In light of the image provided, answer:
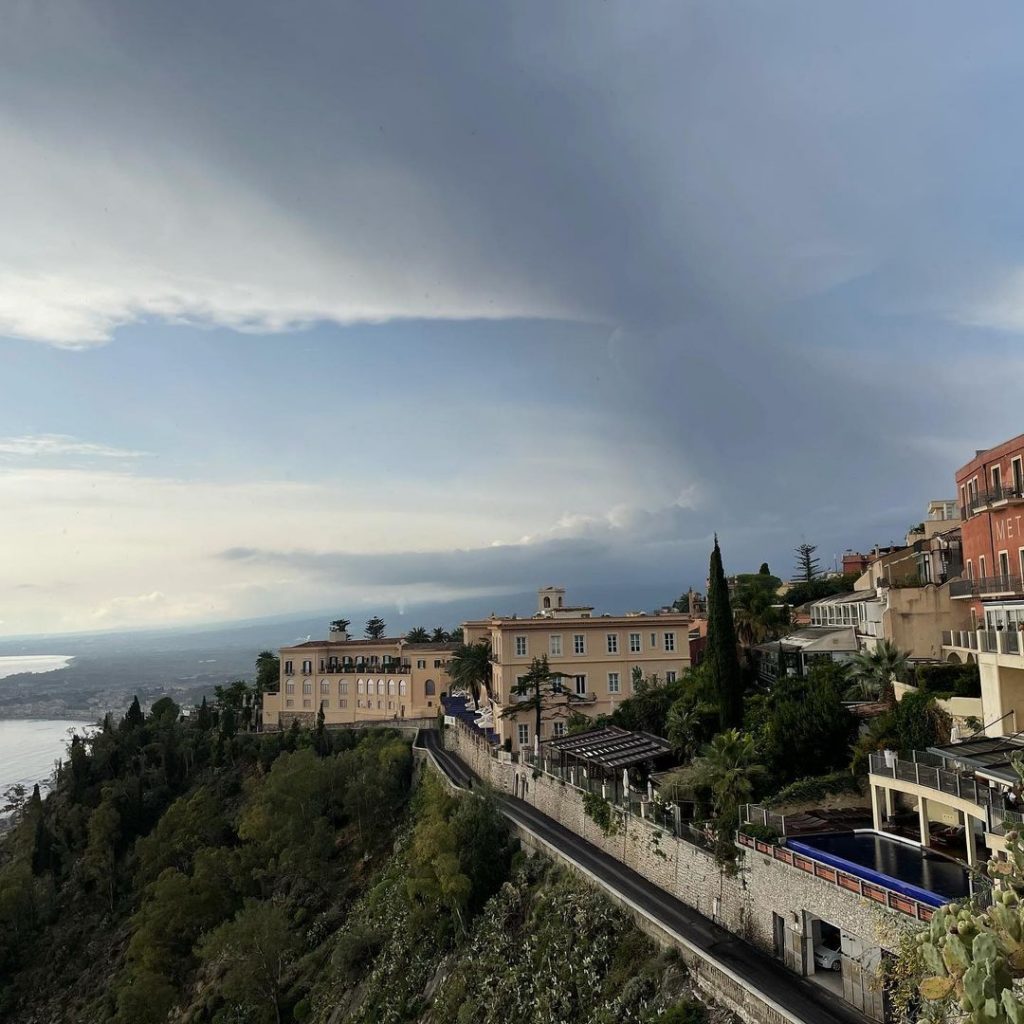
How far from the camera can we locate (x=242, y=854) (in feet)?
172

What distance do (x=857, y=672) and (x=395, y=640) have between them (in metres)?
63.0

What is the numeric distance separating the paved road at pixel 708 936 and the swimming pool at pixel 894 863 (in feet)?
10.4

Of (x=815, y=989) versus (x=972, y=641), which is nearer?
(x=815, y=989)

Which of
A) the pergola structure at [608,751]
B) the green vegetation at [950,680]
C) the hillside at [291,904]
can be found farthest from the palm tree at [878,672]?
the hillside at [291,904]

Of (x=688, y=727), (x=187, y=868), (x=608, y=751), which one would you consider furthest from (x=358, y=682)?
(x=688, y=727)

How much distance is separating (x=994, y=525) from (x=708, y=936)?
22433mm

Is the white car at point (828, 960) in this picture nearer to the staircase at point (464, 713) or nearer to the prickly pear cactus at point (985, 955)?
the prickly pear cactus at point (985, 955)

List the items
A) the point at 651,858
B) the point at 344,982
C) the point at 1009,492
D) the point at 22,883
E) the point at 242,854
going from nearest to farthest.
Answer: the point at 651,858 < the point at 1009,492 < the point at 344,982 < the point at 242,854 < the point at 22,883

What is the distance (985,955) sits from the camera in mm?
9414

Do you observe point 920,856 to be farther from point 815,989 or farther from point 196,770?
point 196,770

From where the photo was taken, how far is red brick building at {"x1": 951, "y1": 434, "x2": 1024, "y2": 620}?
32.0 meters

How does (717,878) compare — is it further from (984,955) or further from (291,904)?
(291,904)

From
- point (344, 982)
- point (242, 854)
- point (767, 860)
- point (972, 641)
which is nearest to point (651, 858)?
point (767, 860)

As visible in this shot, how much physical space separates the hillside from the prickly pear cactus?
1208 centimetres
